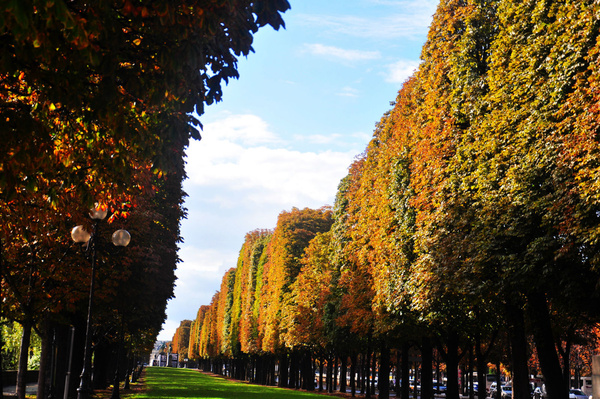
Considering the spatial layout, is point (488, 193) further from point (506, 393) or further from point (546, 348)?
point (506, 393)

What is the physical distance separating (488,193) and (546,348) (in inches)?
201

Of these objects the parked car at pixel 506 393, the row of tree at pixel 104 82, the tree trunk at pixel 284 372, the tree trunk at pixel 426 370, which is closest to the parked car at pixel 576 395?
the parked car at pixel 506 393

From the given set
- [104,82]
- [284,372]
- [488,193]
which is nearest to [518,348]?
[488,193]

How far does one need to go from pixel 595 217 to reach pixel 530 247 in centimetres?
233

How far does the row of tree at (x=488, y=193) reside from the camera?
1620cm

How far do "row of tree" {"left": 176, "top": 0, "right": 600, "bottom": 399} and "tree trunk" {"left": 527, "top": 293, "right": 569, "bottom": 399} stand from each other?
0.04m

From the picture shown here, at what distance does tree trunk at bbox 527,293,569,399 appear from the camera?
57.5 ft

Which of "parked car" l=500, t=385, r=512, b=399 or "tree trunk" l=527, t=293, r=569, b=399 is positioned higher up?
"tree trunk" l=527, t=293, r=569, b=399

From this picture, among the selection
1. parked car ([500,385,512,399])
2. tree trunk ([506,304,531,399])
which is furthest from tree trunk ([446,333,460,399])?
parked car ([500,385,512,399])

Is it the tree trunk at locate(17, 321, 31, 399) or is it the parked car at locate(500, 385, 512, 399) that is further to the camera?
the parked car at locate(500, 385, 512, 399)

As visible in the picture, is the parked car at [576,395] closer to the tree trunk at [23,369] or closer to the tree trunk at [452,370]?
the tree trunk at [452,370]

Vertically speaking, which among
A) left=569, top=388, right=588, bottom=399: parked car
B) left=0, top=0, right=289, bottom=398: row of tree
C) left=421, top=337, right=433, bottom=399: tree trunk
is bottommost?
left=569, top=388, right=588, bottom=399: parked car

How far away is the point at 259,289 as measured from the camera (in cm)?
7894

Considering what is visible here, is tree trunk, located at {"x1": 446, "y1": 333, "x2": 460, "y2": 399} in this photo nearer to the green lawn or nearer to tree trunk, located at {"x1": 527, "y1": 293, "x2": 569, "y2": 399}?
tree trunk, located at {"x1": 527, "y1": 293, "x2": 569, "y2": 399}
